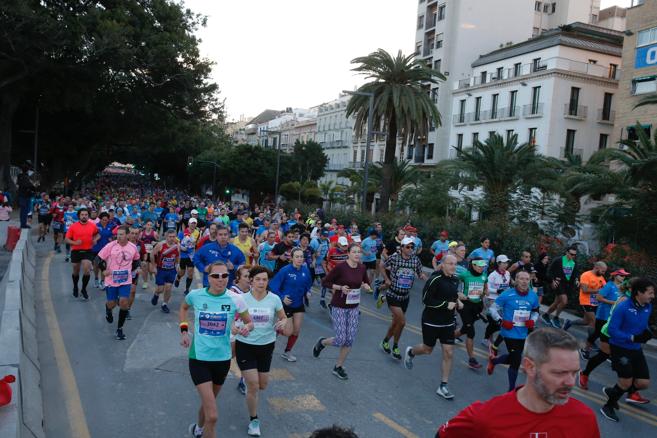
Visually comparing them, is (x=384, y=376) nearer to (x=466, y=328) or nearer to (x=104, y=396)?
(x=466, y=328)

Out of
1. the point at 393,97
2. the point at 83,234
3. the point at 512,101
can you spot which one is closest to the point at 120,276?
the point at 83,234

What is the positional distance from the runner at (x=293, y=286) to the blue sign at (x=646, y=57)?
3159 cm

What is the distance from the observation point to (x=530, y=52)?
137 ft

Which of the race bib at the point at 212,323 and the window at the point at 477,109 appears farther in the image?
the window at the point at 477,109

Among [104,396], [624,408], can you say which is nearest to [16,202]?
[104,396]

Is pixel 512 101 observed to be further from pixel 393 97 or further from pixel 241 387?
pixel 241 387

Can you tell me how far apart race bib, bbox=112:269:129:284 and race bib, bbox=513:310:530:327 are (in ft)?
19.7

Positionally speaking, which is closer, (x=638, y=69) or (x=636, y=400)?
(x=636, y=400)

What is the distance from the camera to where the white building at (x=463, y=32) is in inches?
2019

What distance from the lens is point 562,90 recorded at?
39.7 meters

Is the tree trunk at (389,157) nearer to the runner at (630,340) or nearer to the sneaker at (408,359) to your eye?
the sneaker at (408,359)

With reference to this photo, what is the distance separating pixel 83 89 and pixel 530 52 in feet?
101

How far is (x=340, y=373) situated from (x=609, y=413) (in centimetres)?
341

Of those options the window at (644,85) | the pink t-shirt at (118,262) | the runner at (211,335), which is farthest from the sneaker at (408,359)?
the window at (644,85)
